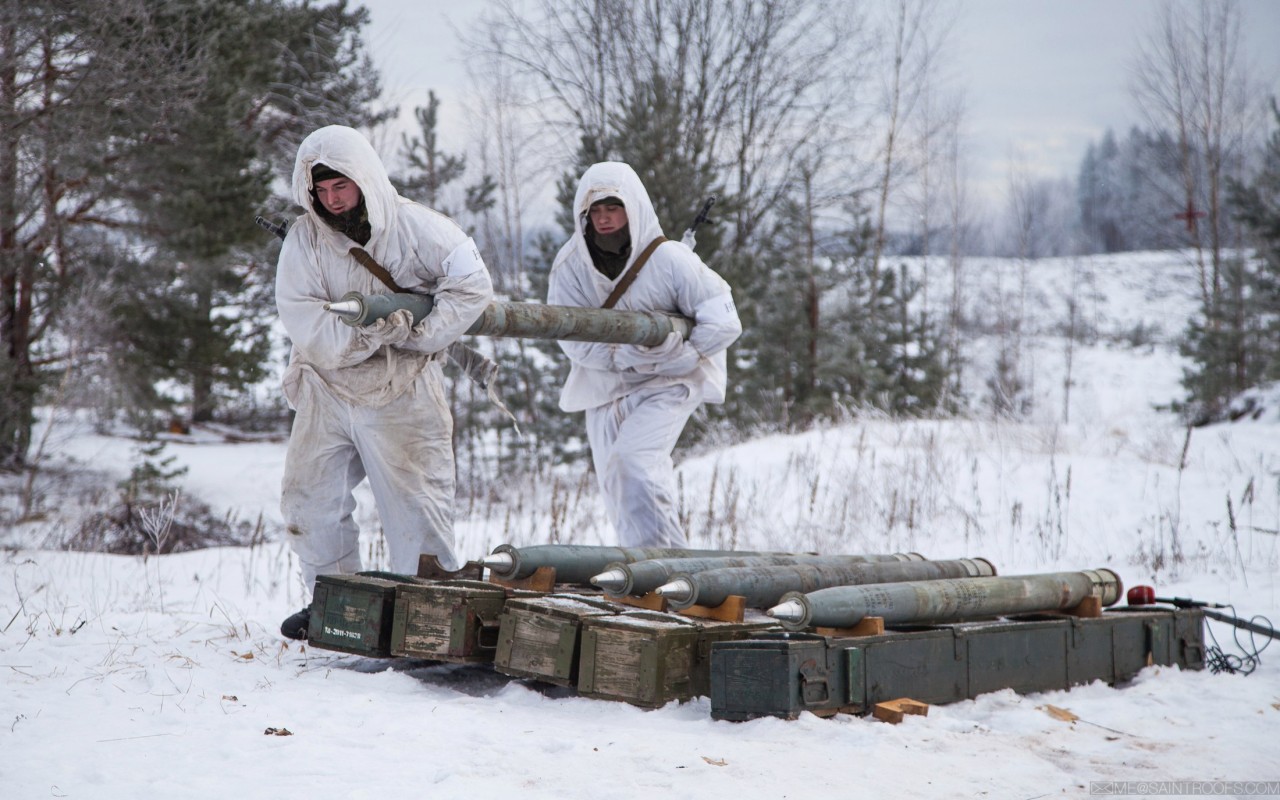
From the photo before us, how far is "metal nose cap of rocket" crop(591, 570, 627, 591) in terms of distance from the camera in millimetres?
4391

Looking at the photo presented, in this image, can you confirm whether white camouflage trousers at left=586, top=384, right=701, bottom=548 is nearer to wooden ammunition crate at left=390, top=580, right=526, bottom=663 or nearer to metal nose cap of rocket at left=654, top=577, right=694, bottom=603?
metal nose cap of rocket at left=654, top=577, right=694, bottom=603

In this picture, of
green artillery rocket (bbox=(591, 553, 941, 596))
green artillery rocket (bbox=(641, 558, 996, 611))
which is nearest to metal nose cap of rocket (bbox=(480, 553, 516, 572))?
green artillery rocket (bbox=(591, 553, 941, 596))

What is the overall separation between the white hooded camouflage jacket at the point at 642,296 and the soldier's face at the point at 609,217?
0.05 metres

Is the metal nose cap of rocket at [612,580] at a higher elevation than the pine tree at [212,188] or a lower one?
A: lower

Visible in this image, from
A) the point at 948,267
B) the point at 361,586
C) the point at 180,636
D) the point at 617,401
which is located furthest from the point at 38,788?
the point at 948,267

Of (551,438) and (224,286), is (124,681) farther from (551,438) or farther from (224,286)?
(224,286)

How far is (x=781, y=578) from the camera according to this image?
4.44 metres

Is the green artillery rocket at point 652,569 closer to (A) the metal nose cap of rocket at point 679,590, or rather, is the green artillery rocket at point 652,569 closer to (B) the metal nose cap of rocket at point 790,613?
(A) the metal nose cap of rocket at point 679,590

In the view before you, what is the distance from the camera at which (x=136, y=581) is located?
282 inches

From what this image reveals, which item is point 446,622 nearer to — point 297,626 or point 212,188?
point 297,626

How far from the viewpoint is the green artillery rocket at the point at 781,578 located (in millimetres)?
4215

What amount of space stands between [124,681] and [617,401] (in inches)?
118

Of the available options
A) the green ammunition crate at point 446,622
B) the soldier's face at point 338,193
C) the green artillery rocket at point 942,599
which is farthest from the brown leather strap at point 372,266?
the green artillery rocket at point 942,599

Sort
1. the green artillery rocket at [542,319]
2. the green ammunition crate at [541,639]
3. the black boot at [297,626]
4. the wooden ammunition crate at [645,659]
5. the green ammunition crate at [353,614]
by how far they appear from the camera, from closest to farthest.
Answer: the wooden ammunition crate at [645,659] < the green ammunition crate at [541,639] < the green ammunition crate at [353,614] < the green artillery rocket at [542,319] < the black boot at [297,626]
